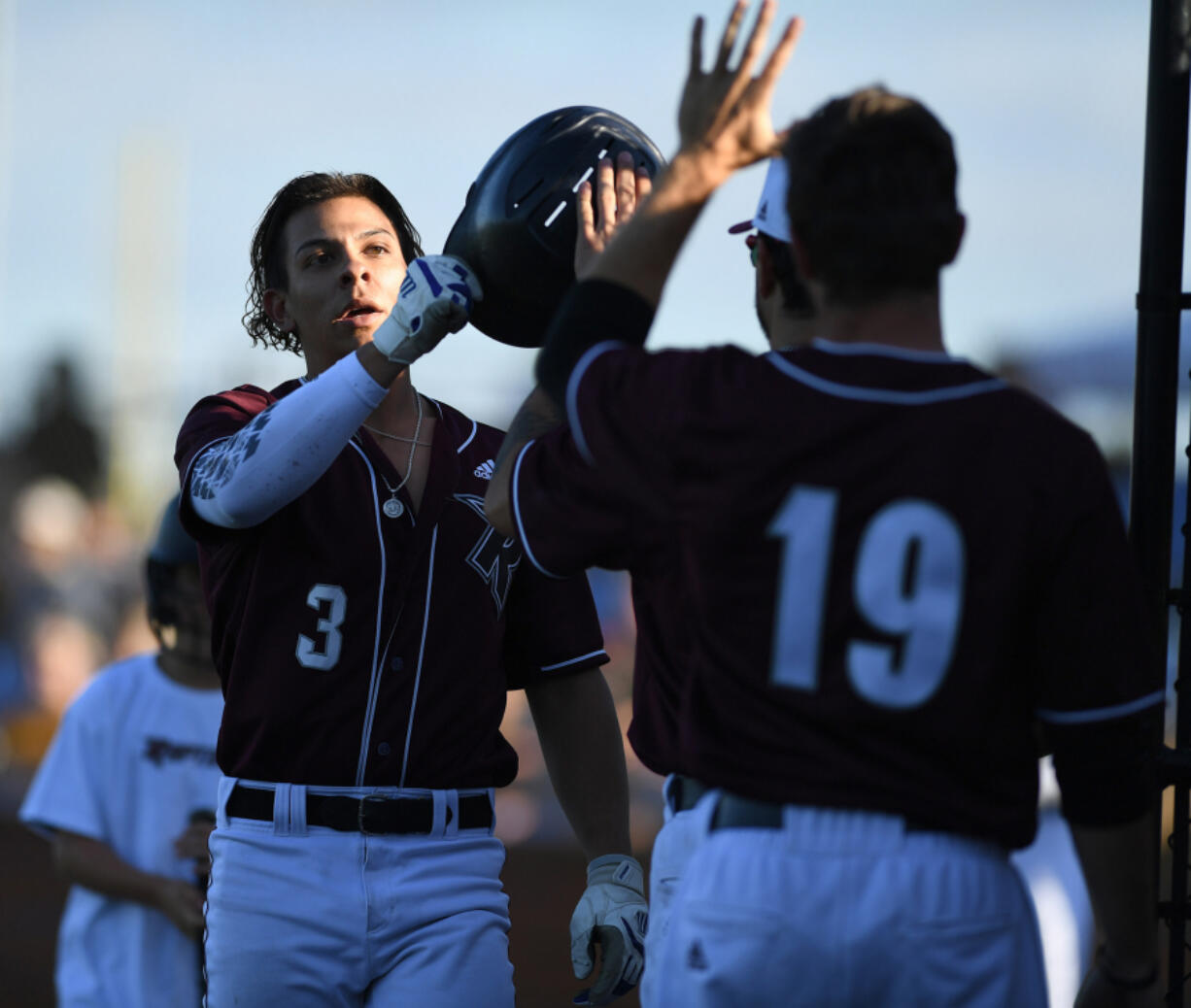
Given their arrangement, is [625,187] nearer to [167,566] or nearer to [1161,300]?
[1161,300]

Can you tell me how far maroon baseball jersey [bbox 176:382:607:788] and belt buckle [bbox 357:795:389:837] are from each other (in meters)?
0.04

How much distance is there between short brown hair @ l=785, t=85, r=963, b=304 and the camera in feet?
7.04

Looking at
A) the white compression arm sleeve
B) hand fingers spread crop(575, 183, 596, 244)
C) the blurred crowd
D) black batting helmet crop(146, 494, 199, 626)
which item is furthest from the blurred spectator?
hand fingers spread crop(575, 183, 596, 244)

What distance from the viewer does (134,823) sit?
502 cm

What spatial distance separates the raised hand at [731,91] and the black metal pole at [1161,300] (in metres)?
1.00

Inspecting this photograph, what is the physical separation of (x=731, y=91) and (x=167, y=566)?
3.59 meters

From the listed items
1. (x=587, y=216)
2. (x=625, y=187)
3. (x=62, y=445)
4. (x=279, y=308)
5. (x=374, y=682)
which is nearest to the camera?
(x=587, y=216)

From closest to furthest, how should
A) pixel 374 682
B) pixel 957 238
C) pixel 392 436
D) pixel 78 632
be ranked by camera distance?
pixel 957 238
pixel 374 682
pixel 392 436
pixel 78 632

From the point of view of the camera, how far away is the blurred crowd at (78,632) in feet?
49.1

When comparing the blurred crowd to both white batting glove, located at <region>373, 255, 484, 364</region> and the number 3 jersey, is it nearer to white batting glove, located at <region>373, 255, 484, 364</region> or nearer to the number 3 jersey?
white batting glove, located at <region>373, 255, 484, 364</region>

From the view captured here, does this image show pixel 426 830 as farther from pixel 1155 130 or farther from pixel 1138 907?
pixel 1155 130

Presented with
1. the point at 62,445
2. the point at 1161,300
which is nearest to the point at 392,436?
the point at 1161,300

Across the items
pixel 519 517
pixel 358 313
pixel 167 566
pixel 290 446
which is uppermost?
pixel 358 313

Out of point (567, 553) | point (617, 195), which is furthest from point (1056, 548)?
point (617, 195)
